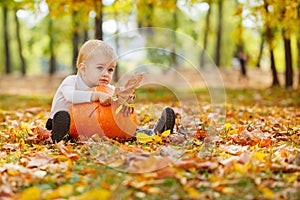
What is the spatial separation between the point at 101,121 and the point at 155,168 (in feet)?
4.74

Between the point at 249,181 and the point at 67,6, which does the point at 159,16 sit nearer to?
the point at 67,6

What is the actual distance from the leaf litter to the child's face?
66 centimetres

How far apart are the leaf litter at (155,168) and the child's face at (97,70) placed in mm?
661

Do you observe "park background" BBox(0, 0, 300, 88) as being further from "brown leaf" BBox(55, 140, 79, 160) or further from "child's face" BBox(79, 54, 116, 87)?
"brown leaf" BBox(55, 140, 79, 160)

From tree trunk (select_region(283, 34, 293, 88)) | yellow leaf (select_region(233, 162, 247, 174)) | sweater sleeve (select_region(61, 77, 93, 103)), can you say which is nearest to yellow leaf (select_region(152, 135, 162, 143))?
sweater sleeve (select_region(61, 77, 93, 103))

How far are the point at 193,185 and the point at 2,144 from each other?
8.53ft

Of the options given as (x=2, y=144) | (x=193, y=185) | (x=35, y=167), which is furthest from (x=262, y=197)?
(x=2, y=144)

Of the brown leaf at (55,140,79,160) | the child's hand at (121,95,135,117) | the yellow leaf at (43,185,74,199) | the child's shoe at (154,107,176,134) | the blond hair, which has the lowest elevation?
the yellow leaf at (43,185,74,199)

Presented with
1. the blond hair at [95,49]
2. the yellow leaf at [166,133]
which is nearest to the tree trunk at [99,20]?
the blond hair at [95,49]

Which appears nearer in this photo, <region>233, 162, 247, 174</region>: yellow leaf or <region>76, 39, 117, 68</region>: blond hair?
Result: <region>233, 162, 247, 174</region>: yellow leaf

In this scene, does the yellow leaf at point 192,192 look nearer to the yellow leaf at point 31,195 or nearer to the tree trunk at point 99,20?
the yellow leaf at point 31,195

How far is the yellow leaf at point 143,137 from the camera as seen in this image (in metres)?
4.61

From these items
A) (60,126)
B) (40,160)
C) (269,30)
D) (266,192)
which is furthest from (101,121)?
(269,30)

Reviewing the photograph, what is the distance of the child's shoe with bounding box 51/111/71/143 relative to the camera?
183 inches
